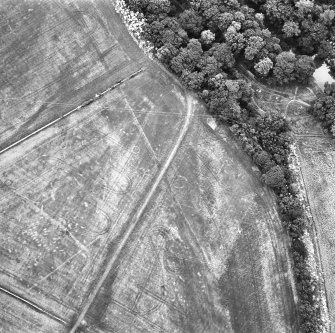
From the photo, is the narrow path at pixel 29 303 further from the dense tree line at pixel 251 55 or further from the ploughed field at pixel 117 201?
the dense tree line at pixel 251 55

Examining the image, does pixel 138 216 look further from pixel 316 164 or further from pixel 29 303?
pixel 316 164

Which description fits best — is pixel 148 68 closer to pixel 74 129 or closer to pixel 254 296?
pixel 74 129

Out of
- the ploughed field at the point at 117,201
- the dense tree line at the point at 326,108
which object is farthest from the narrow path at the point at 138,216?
the dense tree line at the point at 326,108

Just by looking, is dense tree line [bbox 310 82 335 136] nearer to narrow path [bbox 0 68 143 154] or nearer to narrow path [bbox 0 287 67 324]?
narrow path [bbox 0 68 143 154]

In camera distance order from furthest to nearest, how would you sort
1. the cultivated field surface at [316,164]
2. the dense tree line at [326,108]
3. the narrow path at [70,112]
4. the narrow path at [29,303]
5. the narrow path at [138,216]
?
the dense tree line at [326,108] < the cultivated field surface at [316,164] < the narrow path at [70,112] < the narrow path at [138,216] < the narrow path at [29,303]

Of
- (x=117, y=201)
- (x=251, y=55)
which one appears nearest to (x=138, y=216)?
(x=117, y=201)

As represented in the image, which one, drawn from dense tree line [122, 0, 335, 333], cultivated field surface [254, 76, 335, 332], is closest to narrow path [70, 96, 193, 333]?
dense tree line [122, 0, 335, 333]
